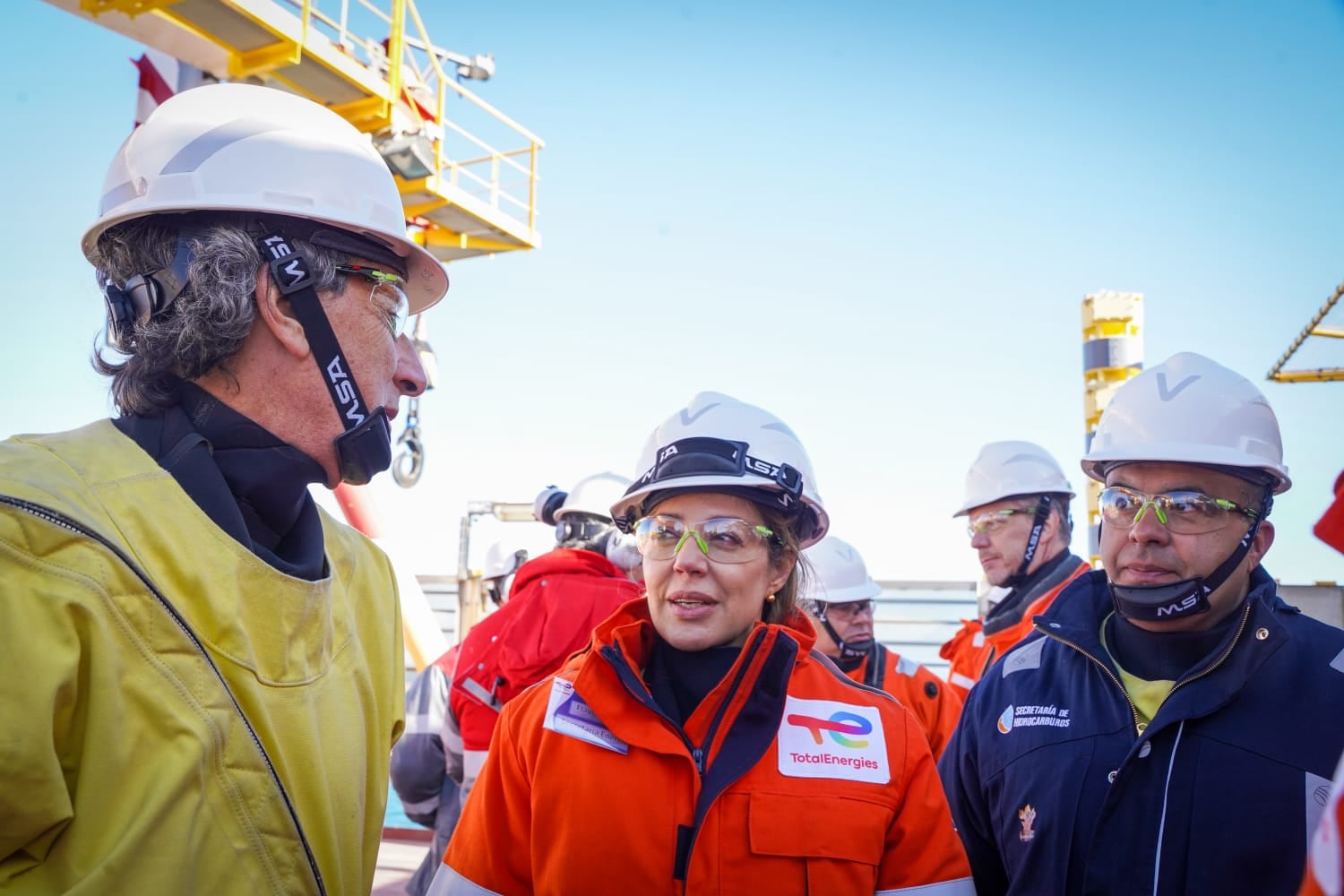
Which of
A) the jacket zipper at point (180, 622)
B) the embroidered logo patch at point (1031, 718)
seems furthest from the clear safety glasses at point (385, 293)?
the embroidered logo patch at point (1031, 718)

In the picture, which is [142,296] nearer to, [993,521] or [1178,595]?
[1178,595]

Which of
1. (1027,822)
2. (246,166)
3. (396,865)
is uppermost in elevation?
(246,166)

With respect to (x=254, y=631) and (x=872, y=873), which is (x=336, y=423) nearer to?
(x=254, y=631)

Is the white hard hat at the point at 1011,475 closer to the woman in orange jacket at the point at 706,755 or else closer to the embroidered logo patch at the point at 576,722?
the woman in orange jacket at the point at 706,755

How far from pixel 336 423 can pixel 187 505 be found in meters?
0.38

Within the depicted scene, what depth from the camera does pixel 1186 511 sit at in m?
2.96

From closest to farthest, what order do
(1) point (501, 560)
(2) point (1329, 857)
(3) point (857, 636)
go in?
1. (2) point (1329, 857)
2. (3) point (857, 636)
3. (1) point (501, 560)

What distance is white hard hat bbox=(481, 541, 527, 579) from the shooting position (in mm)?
8445

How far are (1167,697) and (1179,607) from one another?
0.29 m

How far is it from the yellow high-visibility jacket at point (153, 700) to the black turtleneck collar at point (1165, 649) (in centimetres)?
230

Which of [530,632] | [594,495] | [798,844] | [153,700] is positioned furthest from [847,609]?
[153,700]

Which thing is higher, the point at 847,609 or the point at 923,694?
the point at 847,609

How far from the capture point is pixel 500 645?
187 inches

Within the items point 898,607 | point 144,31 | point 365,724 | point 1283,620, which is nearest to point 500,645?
point 365,724
